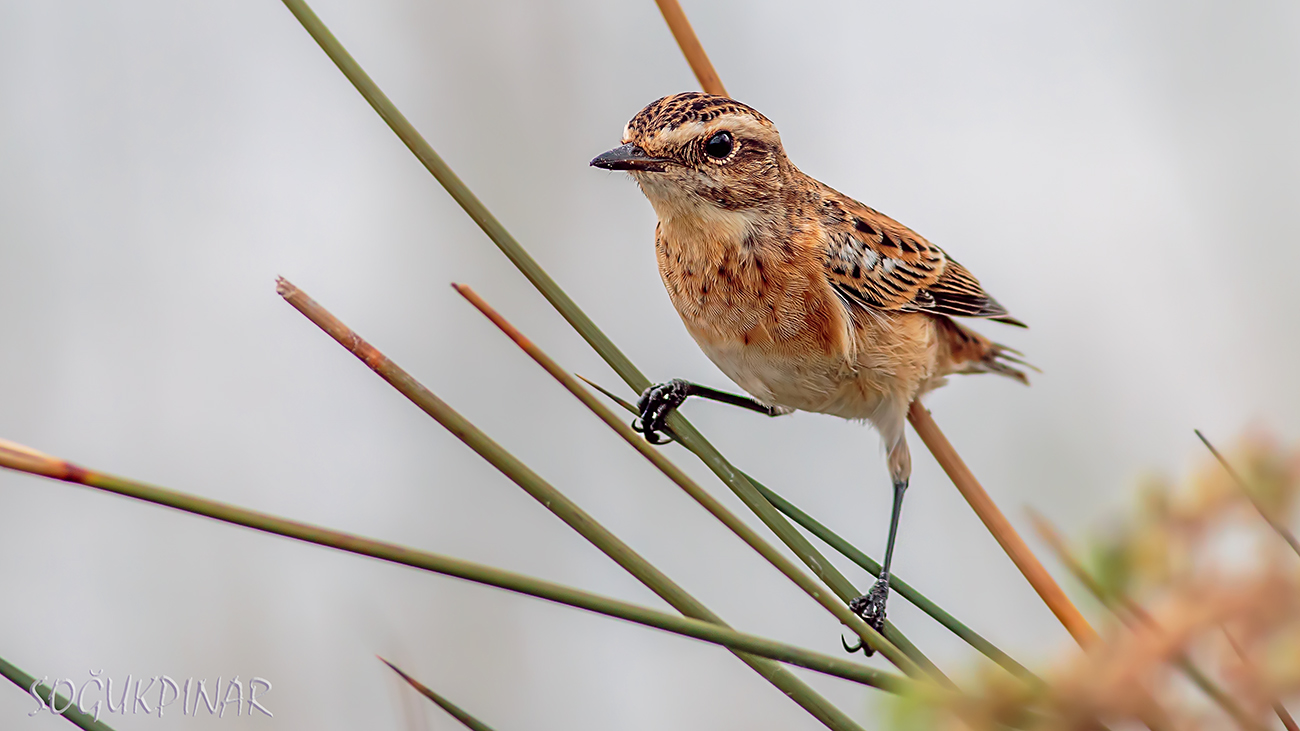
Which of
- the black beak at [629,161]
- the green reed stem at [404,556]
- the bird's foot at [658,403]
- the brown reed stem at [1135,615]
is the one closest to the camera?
the brown reed stem at [1135,615]

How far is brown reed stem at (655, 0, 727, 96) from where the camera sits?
196 cm

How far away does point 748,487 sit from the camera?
158cm

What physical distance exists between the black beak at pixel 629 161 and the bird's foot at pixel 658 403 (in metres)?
0.63

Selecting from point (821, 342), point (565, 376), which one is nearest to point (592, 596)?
point (565, 376)

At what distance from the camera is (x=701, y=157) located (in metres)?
2.58

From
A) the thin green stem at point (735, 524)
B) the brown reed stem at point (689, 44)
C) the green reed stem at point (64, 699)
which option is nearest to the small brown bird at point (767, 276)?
the brown reed stem at point (689, 44)

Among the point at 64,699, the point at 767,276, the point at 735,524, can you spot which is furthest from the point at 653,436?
the point at 64,699

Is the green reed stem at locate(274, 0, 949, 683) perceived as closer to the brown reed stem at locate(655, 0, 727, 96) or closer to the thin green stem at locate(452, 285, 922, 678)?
the thin green stem at locate(452, 285, 922, 678)

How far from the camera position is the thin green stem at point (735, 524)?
127 centimetres

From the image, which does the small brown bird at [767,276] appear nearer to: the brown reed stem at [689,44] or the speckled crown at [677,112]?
the speckled crown at [677,112]

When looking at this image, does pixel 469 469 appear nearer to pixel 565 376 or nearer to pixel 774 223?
pixel 774 223

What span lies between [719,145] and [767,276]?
0.35 m

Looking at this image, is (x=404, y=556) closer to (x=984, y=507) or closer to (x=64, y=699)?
(x=64, y=699)

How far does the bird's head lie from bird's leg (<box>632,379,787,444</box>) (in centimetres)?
49
